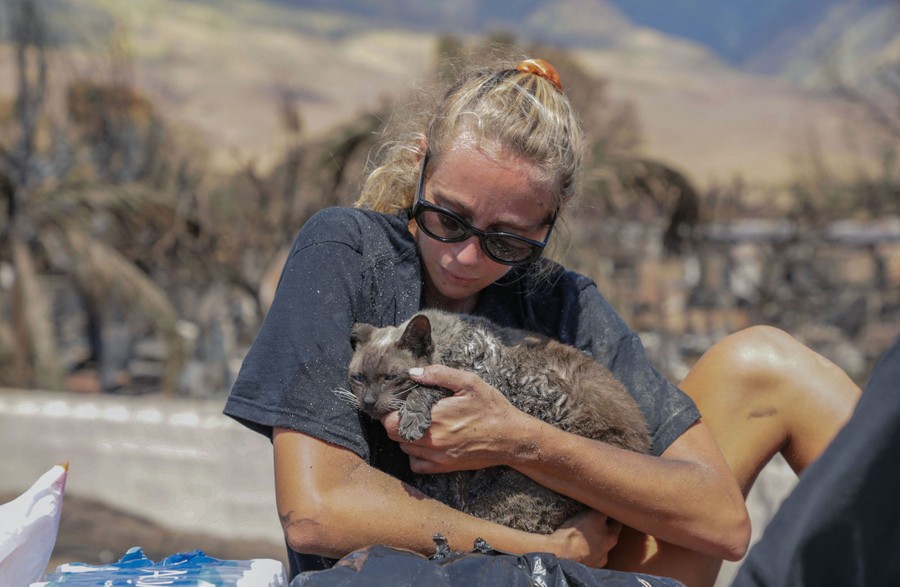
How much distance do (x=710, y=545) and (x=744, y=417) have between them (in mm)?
609

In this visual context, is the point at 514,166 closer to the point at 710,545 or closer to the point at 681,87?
the point at 710,545

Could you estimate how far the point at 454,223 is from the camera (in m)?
2.61

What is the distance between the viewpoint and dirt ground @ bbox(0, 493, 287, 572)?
6043 millimetres

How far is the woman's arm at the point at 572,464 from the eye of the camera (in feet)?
8.14

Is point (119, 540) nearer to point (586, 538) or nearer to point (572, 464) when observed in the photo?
point (586, 538)

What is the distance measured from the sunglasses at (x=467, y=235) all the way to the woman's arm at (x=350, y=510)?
684 mm

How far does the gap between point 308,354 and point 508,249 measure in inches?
25.5

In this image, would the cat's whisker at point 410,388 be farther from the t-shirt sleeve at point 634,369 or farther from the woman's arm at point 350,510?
the t-shirt sleeve at point 634,369

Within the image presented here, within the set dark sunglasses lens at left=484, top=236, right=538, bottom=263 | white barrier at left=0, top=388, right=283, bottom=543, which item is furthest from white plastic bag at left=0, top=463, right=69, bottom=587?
white barrier at left=0, top=388, right=283, bottom=543

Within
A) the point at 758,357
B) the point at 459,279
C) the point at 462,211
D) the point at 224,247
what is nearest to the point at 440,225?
the point at 462,211

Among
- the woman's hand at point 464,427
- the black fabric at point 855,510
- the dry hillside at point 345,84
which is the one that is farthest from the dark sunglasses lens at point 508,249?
the dry hillside at point 345,84

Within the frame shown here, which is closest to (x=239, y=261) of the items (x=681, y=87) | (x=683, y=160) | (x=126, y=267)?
(x=126, y=267)

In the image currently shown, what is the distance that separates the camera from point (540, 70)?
2.82 metres

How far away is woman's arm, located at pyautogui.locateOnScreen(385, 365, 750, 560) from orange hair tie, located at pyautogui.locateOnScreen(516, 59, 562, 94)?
3.19 ft
